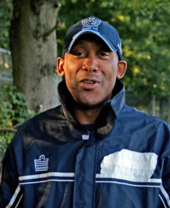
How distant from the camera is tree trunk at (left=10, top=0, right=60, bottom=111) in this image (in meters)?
5.64

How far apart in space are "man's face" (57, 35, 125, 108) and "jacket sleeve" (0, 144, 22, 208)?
0.61 metres

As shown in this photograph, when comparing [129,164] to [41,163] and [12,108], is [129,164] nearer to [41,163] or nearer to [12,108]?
[41,163]

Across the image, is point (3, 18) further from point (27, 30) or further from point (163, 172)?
point (163, 172)

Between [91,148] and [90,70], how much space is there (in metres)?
0.50

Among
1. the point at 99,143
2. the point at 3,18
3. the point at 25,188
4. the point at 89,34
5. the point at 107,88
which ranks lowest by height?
the point at 25,188

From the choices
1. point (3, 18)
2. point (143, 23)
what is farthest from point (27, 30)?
point (143, 23)

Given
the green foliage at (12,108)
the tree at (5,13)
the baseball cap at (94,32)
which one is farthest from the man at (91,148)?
the tree at (5,13)

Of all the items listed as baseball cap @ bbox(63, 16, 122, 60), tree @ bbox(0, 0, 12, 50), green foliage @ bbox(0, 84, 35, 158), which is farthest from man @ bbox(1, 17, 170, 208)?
tree @ bbox(0, 0, 12, 50)

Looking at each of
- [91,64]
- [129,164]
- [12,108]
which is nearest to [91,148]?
→ [129,164]

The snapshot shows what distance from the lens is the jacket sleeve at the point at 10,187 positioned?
2.29 metres

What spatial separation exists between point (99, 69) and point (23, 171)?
814 millimetres

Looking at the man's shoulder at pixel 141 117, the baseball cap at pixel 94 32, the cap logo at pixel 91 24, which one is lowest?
the man's shoulder at pixel 141 117

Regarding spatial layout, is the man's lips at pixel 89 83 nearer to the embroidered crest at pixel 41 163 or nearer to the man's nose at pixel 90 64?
the man's nose at pixel 90 64

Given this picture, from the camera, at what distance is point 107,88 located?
2.39m
